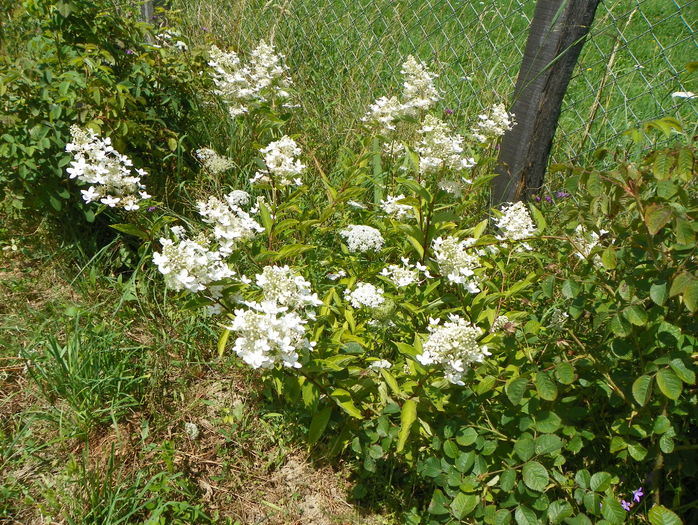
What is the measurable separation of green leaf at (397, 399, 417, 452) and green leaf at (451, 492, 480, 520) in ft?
0.66

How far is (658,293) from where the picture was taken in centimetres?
142

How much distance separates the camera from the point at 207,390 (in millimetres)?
2363

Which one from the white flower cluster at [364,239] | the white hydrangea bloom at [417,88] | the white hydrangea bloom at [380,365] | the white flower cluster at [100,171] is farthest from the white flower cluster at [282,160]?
the white hydrangea bloom at [380,365]

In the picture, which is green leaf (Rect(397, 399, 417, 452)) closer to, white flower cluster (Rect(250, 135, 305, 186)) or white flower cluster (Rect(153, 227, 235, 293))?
white flower cluster (Rect(153, 227, 235, 293))

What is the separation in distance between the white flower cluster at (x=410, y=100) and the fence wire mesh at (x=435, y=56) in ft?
2.36

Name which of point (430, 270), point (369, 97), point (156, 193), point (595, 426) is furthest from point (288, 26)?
point (595, 426)

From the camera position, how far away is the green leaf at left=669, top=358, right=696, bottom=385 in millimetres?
1356

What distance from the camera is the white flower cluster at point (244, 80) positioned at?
110 inches

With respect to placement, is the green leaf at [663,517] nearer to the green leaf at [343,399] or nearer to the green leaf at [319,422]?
the green leaf at [343,399]

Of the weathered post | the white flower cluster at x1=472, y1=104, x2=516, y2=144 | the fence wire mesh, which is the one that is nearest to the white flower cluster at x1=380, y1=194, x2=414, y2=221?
the white flower cluster at x1=472, y1=104, x2=516, y2=144

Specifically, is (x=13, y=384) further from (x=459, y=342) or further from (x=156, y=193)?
(x=459, y=342)

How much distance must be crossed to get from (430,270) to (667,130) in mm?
941

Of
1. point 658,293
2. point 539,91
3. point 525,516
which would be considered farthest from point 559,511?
point 539,91

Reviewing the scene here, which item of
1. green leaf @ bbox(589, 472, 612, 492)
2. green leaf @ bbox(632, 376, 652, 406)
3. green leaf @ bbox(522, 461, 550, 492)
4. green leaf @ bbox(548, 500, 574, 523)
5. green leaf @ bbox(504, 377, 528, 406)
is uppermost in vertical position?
green leaf @ bbox(632, 376, 652, 406)
